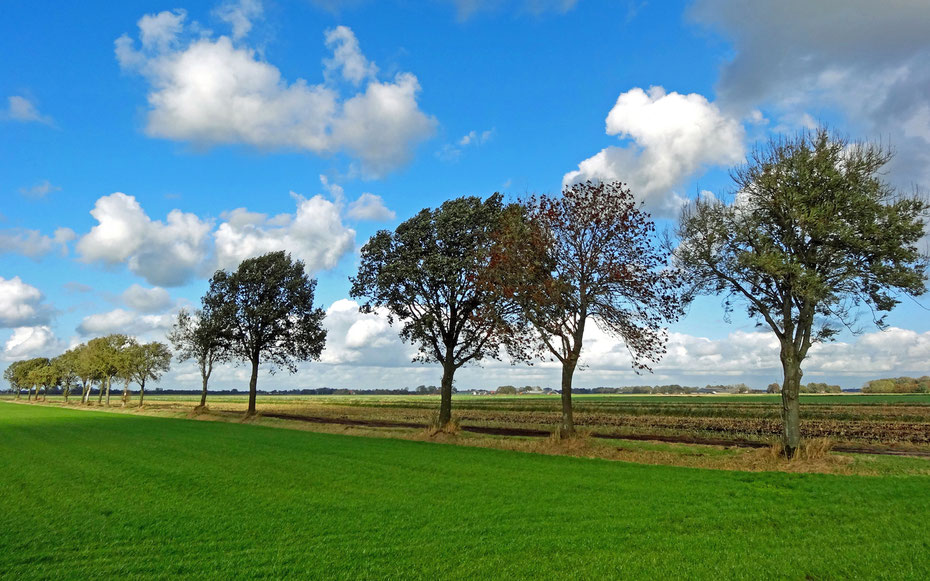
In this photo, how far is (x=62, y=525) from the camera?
1280cm

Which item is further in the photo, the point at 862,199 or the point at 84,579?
the point at 862,199

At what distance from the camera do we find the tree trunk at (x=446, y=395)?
132ft

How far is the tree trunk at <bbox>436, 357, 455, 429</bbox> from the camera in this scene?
40344mm

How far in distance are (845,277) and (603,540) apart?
70.3ft

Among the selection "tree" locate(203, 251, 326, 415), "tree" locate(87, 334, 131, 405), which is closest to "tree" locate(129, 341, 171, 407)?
"tree" locate(87, 334, 131, 405)

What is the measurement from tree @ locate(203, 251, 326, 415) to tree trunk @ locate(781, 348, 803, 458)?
1975 inches

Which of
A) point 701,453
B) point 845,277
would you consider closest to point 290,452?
point 701,453

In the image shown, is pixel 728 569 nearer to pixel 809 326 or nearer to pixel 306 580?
pixel 306 580

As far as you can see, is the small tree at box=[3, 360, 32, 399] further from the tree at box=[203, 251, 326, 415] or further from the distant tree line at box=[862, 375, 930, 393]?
the distant tree line at box=[862, 375, 930, 393]

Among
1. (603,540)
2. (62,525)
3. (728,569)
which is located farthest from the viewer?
(62,525)

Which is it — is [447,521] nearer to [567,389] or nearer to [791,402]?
[567,389]

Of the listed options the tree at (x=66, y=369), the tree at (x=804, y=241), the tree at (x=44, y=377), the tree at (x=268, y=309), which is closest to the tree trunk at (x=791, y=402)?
the tree at (x=804, y=241)

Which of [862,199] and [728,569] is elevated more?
[862,199]

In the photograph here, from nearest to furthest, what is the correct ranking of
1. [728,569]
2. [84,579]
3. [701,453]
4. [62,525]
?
1. [84,579]
2. [728,569]
3. [62,525]
4. [701,453]
